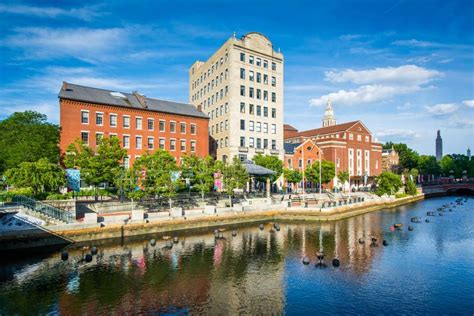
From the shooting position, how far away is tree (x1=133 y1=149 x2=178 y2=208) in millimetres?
37281

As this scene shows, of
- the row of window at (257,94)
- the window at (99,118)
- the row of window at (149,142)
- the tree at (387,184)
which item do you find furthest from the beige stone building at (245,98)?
the tree at (387,184)

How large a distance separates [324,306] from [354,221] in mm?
30302

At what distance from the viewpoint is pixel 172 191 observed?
124 ft

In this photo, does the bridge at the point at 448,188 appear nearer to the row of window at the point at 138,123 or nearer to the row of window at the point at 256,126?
the row of window at the point at 256,126

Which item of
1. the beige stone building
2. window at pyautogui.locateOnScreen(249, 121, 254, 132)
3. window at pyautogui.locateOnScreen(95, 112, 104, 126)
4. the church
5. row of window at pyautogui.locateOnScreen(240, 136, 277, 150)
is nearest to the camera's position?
window at pyautogui.locateOnScreen(95, 112, 104, 126)

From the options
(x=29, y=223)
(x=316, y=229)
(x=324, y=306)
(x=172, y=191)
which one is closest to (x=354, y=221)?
(x=316, y=229)

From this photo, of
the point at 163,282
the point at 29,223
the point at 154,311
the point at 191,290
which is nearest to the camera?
the point at 154,311

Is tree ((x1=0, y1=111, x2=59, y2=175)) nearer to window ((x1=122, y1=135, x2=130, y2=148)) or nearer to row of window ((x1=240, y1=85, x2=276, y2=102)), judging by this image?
window ((x1=122, y1=135, x2=130, y2=148))

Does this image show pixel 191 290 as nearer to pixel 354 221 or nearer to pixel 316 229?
pixel 316 229

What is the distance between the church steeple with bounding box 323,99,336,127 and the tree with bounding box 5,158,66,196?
12938cm

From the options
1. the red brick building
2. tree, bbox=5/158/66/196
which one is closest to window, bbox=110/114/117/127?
the red brick building

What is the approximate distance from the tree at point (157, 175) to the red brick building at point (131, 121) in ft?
27.2

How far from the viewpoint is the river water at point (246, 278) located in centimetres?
1716

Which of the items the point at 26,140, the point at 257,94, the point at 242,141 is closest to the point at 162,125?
the point at 242,141
